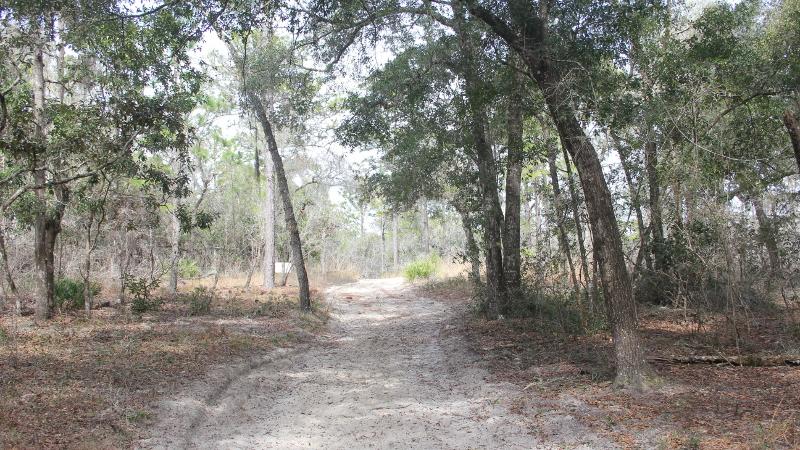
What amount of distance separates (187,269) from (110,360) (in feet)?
59.8

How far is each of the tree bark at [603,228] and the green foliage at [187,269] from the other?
2088 cm

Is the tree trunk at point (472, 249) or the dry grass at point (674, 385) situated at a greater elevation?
the tree trunk at point (472, 249)

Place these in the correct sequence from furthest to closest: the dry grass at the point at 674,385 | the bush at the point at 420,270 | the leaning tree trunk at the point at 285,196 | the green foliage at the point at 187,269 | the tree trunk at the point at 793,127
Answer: the bush at the point at 420,270, the green foliage at the point at 187,269, the leaning tree trunk at the point at 285,196, the tree trunk at the point at 793,127, the dry grass at the point at 674,385

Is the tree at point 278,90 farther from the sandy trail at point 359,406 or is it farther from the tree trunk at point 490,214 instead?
the sandy trail at point 359,406

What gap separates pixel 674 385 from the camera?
682 cm

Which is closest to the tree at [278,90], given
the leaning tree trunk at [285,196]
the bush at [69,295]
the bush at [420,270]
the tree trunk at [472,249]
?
the leaning tree trunk at [285,196]

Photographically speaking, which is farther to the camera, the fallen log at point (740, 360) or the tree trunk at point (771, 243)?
the tree trunk at point (771, 243)

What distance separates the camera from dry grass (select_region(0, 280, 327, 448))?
5793mm

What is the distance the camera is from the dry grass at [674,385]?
524cm

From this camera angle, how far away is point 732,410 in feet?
18.9

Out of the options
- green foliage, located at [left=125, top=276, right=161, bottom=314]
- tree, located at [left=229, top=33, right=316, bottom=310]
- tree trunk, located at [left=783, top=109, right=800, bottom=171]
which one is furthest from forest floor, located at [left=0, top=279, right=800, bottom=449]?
tree, located at [left=229, top=33, right=316, bottom=310]

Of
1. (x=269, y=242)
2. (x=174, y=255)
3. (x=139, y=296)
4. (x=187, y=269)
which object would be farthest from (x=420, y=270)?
(x=139, y=296)

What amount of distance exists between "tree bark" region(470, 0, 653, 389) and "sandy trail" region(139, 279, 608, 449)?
4.03ft

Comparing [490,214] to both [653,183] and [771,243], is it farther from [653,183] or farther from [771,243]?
[771,243]
